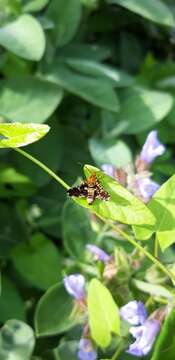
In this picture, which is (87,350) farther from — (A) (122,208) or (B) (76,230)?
(A) (122,208)

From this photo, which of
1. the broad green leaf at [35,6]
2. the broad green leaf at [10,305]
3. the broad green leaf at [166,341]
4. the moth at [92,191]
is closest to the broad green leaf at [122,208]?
the moth at [92,191]

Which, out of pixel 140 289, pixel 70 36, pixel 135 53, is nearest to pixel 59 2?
pixel 70 36

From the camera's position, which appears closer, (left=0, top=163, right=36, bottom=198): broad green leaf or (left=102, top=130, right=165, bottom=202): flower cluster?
(left=102, top=130, right=165, bottom=202): flower cluster

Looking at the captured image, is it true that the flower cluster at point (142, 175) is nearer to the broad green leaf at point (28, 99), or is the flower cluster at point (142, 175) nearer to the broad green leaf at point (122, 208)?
the broad green leaf at point (28, 99)

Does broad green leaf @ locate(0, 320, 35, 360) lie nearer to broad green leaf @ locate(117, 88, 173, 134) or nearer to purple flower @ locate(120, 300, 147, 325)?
purple flower @ locate(120, 300, 147, 325)

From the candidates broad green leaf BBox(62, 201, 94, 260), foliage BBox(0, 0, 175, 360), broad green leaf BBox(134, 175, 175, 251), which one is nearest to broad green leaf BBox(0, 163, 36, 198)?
foliage BBox(0, 0, 175, 360)

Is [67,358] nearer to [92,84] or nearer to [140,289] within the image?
[140,289]
